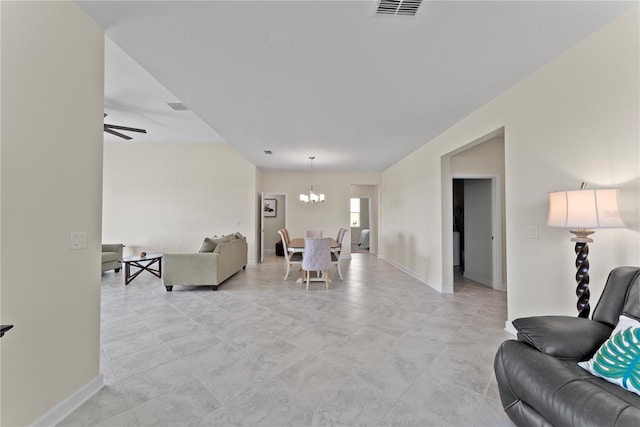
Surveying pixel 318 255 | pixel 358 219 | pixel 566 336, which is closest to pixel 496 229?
pixel 318 255

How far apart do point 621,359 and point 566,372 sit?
Answer: 0.23m

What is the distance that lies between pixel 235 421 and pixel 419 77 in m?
3.06

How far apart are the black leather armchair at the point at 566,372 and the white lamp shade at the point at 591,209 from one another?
0.31 m

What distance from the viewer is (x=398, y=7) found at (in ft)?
5.80

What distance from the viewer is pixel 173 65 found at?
2.47m

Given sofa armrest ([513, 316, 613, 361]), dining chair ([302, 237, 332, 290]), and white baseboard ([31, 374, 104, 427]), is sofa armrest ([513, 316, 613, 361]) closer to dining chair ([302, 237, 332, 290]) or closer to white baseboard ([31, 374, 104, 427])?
white baseboard ([31, 374, 104, 427])

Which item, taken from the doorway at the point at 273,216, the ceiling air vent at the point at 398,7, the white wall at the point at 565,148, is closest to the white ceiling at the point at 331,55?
the ceiling air vent at the point at 398,7

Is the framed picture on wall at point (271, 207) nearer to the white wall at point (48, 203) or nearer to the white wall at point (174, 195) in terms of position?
the white wall at point (174, 195)

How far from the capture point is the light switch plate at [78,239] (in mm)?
1742

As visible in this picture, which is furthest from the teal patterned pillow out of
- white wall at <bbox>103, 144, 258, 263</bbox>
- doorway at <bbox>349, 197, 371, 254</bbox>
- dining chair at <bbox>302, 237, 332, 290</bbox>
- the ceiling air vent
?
doorway at <bbox>349, 197, 371, 254</bbox>

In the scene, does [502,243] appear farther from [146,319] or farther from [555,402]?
[146,319]

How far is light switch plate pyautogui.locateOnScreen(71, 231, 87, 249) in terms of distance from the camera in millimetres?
1742

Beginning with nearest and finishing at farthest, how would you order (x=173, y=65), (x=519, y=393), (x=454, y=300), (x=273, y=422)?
(x=519, y=393)
(x=273, y=422)
(x=173, y=65)
(x=454, y=300)

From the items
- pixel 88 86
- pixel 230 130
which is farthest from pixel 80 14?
pixel 230 130
